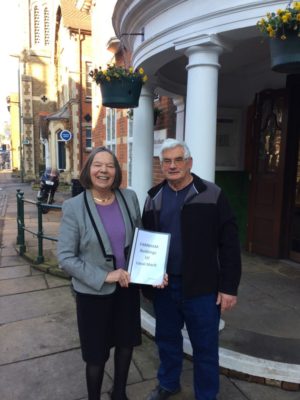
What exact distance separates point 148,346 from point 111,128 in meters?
7.26

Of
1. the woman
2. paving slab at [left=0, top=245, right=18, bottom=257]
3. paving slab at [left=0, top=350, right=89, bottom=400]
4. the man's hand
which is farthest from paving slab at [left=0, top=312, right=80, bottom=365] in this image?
paving slab at [left=0, top=245, right=18, bottom=257]

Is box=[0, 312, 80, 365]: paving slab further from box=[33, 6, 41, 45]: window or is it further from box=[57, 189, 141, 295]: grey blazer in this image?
box=[33, 6, 41, 45]: window

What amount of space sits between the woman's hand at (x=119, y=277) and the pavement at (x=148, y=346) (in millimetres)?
1058

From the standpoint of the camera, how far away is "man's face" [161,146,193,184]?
2107 millimetres

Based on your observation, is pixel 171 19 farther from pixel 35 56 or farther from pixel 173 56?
pixel 35 56

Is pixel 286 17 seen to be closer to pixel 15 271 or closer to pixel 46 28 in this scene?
pixel 15 271

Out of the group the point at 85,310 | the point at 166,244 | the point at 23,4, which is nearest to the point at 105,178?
the point at 166,244

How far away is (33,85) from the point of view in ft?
95.1

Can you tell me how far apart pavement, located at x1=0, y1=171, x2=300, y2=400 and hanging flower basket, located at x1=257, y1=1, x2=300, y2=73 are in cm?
215

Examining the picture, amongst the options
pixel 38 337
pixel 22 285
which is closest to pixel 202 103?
pixel 38 337

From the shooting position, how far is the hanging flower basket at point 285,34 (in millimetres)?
2146

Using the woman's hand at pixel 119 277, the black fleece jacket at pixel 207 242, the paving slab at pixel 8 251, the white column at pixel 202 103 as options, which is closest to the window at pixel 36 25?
the paving slab at pixel 8 251

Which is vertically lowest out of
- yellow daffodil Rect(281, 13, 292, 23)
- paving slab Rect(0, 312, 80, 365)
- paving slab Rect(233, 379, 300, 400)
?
paving slab Rect(0, 312, 80, 365)

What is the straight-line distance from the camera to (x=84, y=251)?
6.79 ft
